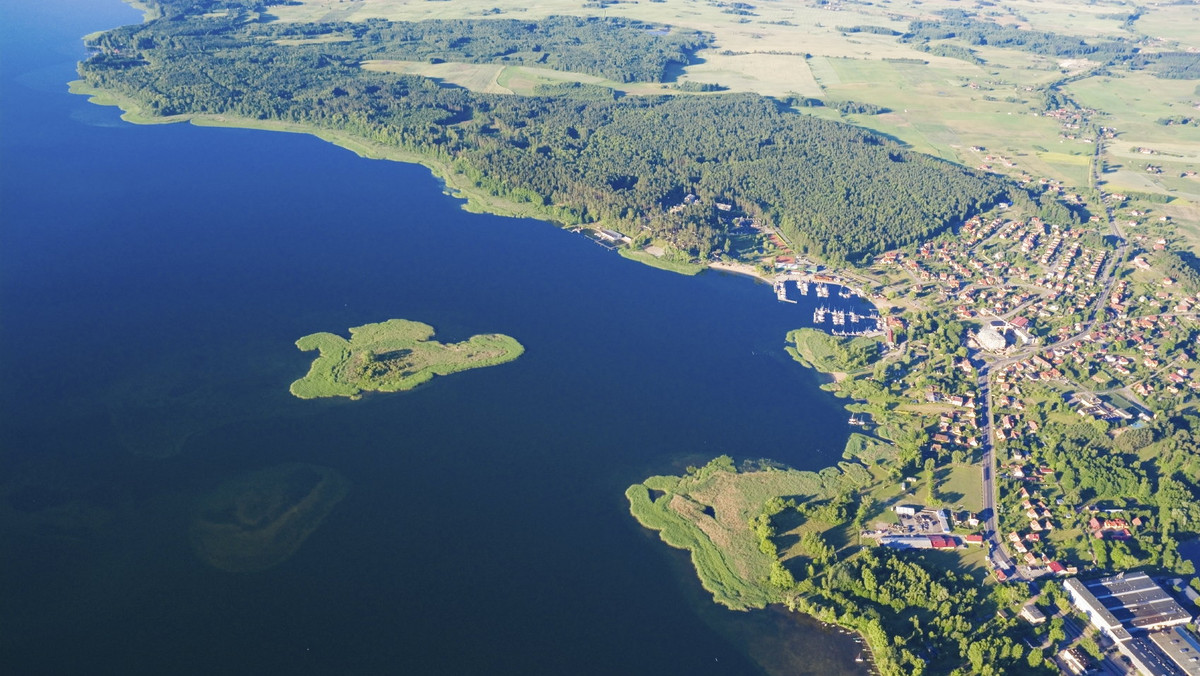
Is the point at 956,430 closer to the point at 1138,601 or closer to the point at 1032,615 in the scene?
the point at 1138,601

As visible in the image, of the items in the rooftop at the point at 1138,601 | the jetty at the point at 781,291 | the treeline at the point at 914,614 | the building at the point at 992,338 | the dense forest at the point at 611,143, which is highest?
the dense forest at the point at 611,143

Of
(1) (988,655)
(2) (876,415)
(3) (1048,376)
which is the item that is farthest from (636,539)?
(3) (1048,376)

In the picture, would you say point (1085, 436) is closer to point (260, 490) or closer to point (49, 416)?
point (260, 490)

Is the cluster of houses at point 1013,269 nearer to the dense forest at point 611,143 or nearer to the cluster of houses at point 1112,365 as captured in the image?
the dense forest at point 611,143

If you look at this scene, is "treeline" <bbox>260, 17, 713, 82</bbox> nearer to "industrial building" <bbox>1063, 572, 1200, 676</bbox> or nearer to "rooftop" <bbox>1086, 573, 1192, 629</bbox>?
"rooftop" <bbox>1086, 573, 1192, 629</bbox>

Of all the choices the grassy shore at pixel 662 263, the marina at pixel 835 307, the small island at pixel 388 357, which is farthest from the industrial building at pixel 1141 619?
the grassy shore at pixel 662 263
